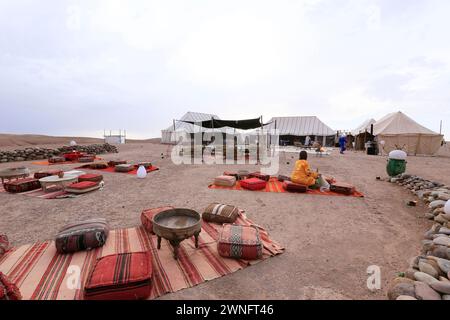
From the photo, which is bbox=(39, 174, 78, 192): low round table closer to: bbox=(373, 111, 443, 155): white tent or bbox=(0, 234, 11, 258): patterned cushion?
bbox=(0, 234, 11, 258): patterned cushion

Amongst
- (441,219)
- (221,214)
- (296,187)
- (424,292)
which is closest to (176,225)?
(221,214)

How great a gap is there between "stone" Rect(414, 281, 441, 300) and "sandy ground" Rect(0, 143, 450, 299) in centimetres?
38

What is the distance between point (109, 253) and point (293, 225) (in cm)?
314

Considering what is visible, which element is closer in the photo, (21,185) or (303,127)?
(21,185)

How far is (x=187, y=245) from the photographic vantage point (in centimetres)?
322

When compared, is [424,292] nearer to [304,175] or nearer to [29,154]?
[304,175]

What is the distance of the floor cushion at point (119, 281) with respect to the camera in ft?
6.74

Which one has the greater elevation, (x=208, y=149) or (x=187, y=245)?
(x=208, y=149)

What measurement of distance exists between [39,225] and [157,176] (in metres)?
4.43

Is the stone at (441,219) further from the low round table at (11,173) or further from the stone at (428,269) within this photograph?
the low round table at (11,173)

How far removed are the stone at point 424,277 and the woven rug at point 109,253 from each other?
150cm

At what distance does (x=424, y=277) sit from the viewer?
2.16m

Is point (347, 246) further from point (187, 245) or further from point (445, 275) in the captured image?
point (187, 245)
